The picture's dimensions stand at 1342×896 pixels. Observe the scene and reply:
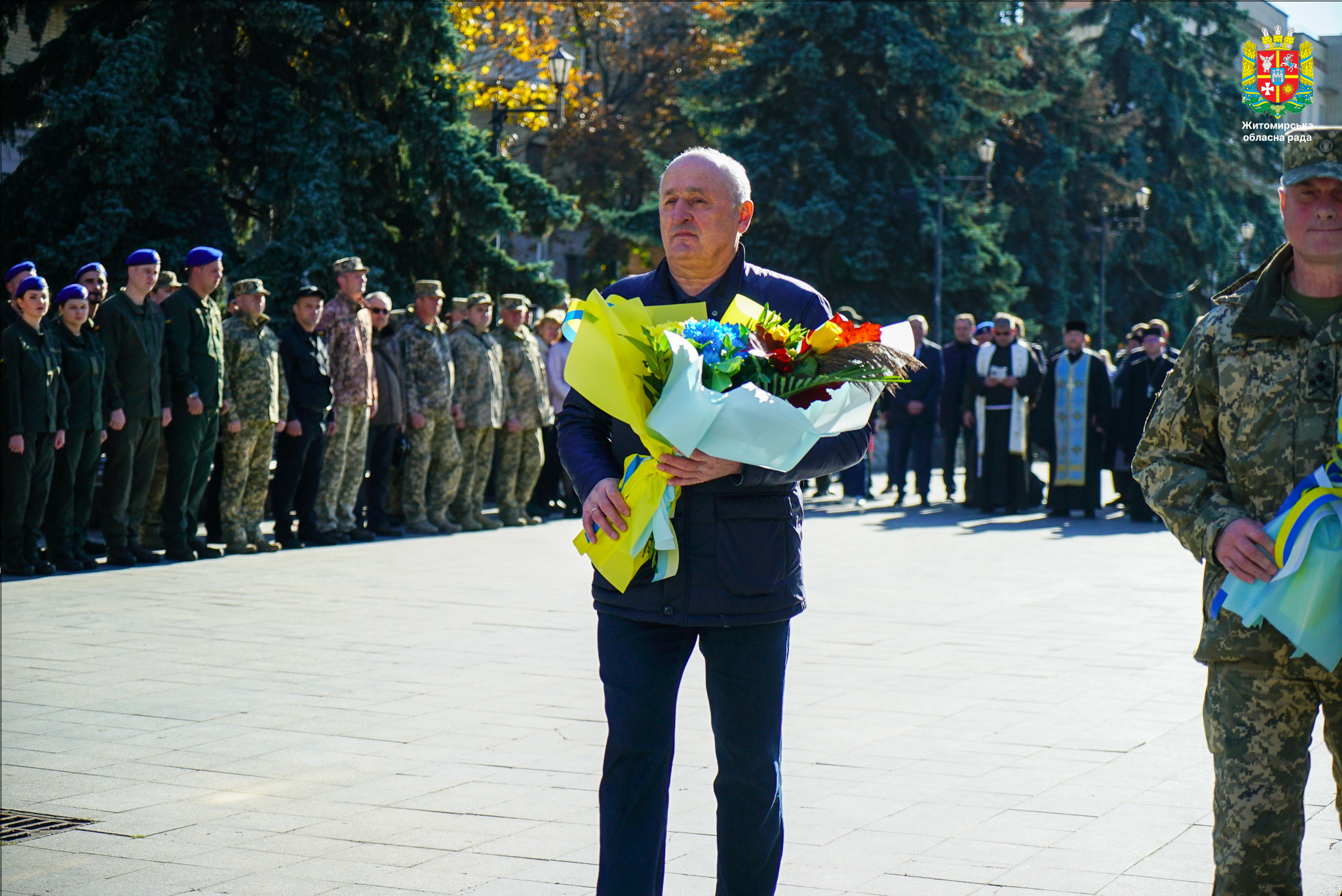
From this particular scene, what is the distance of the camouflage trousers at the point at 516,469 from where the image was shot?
1692cm

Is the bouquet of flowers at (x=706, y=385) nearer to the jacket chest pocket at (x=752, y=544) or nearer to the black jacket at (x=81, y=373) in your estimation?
the jacket chest pocket at (x=752, y=544)

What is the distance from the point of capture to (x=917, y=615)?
10117mm

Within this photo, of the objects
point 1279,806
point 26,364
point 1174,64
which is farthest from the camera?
point 1174,64

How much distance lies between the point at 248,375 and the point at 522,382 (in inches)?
166

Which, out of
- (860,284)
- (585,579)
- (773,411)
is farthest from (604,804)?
(860,284)

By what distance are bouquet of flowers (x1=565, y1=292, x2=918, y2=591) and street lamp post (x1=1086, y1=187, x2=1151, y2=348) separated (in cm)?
3591

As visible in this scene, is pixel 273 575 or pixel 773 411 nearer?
pixel 773 411

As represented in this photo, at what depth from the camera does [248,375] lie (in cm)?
1311

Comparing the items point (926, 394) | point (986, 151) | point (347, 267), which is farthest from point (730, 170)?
point (986, 151)

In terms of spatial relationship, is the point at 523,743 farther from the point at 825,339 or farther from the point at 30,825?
the point at 825,339

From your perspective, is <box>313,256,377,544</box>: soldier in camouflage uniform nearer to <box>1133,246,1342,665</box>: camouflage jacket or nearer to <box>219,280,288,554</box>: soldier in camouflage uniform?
<box>219,280,288,554</box>: soldier in camouflage uniform

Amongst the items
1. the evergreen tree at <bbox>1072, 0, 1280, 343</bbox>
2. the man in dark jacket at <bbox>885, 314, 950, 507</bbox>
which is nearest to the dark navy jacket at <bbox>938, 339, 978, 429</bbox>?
the man in dark jacket at <bbox>885, 314, 950, 507</bbox>

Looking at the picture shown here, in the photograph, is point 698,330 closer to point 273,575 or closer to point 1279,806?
point 1279,806

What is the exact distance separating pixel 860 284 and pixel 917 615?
80.0 ft
